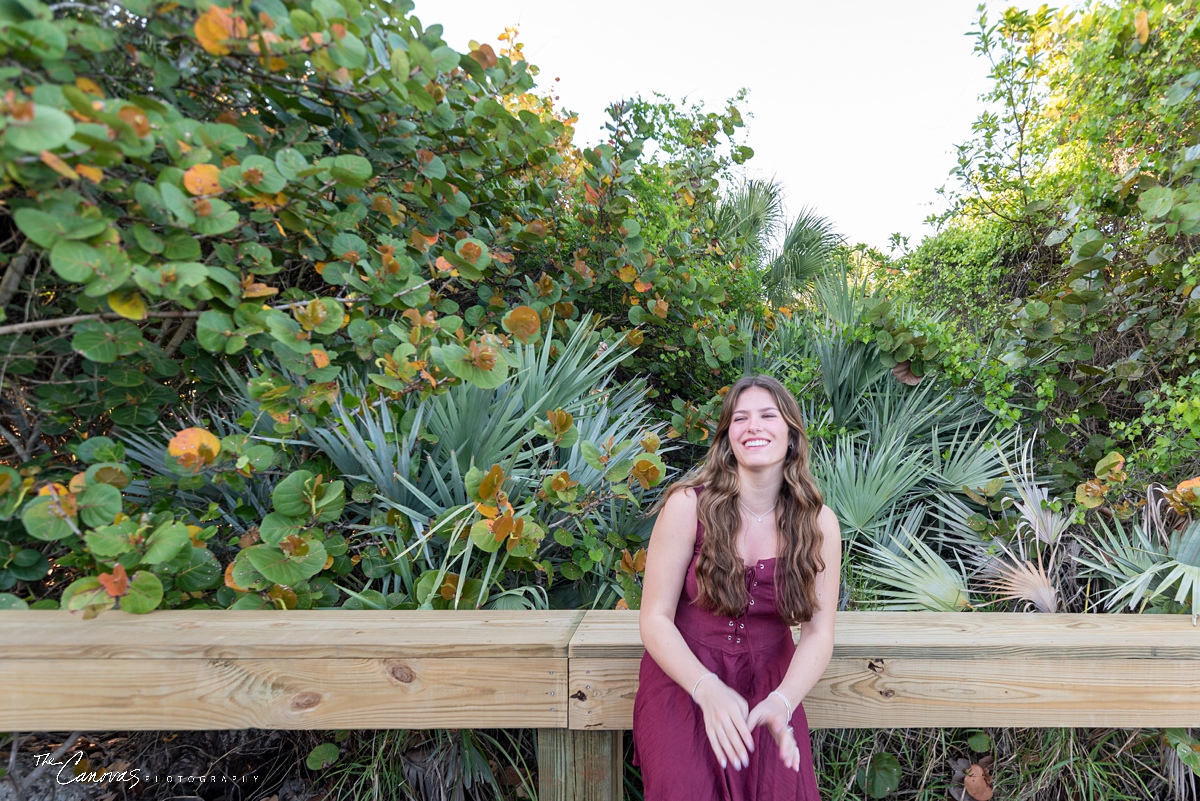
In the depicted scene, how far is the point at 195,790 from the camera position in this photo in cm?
213

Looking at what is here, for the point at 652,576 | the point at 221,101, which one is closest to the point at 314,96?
the point at 221,101

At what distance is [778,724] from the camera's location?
1.41m

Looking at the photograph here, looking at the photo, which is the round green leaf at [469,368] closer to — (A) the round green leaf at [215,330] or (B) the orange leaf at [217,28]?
(A) the round green leaf at [215,330]

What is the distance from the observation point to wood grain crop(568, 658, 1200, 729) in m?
1.66

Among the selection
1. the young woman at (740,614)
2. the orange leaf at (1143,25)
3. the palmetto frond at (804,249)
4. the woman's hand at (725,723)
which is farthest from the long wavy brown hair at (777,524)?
the palmetto frond at (804,249)

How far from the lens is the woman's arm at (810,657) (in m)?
1.41

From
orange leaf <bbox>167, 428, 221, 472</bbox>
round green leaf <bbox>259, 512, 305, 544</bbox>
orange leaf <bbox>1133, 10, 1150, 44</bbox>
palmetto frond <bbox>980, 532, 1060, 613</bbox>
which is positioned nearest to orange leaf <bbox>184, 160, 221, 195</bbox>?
orange leaf <bbox>167, 428, 221, 472</bbox>

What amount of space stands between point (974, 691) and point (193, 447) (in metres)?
2.12

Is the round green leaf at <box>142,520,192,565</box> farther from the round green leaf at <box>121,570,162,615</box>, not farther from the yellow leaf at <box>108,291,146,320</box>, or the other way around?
the yellow leaf at <box>108,291,146,320</box>

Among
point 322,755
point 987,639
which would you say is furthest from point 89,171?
point 987,639

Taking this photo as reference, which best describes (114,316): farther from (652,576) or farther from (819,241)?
(819,241)

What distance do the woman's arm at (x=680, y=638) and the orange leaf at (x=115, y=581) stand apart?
49.3 inches

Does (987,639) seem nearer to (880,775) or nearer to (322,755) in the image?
(880,775)

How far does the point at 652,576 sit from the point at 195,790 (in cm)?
177
